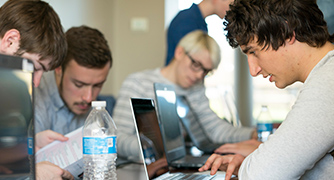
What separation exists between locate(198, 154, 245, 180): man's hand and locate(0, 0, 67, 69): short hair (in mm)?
661

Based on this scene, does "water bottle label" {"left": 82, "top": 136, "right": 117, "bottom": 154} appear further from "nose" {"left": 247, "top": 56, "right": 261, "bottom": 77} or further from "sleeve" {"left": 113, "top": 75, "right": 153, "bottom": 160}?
"sleeve" {"left": 113, "top": 75, "right": 153, "bottom": 160}

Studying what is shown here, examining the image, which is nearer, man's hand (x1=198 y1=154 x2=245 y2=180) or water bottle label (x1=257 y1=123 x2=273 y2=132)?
man's hand (x1=198 y1=154 x2=245 y2=180)

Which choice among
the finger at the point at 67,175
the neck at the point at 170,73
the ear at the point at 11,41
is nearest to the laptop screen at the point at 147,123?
the finger at the point at 67,175

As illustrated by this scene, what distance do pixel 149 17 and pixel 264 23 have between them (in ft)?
9.30

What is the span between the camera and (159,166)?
1.24 m

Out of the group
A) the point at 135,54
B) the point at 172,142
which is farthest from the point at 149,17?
the point at 172,142

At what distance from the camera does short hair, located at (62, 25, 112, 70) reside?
5.92 feet

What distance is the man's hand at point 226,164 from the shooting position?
113cm

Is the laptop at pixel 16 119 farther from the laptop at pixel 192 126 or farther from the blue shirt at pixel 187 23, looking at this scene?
the blue shirt at pixel 187 23

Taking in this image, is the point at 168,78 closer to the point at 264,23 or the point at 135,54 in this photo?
the point at 264,23

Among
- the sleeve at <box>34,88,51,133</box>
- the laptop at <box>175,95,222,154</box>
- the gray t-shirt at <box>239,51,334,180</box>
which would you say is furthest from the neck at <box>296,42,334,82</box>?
the sleeve at <box>34,88,51,133</box>

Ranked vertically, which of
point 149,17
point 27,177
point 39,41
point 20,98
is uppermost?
point 149,17

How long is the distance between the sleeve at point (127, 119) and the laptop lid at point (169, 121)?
0.65 ft

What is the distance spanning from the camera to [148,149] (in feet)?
3.85
